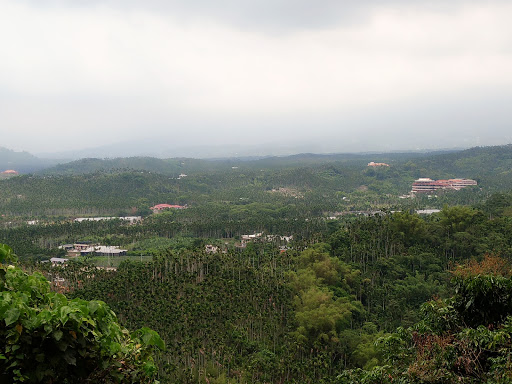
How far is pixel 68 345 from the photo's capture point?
13.6 ft

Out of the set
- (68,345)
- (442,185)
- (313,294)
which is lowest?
(313,294)

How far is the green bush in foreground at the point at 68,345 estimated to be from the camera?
13.2 feet

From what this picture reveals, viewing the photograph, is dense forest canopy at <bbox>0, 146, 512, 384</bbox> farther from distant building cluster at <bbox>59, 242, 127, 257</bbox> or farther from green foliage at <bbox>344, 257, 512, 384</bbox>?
distant building cluster at <bbox>59, 242, 127, 257</bbox>

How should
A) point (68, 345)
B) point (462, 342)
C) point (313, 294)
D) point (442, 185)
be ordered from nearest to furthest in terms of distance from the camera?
1. point (68, 345)
2. point (462, 342)
3. point (313, 294)
4. point (442, 185)

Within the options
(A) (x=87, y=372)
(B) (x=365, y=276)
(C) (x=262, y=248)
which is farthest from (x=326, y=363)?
(C) (x=262, y=248)

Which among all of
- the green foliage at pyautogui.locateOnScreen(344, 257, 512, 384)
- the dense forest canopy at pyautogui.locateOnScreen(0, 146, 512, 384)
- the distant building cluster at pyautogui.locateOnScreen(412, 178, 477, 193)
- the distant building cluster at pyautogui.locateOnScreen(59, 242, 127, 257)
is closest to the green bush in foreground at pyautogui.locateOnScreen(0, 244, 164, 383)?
the dense forest canopy at pyautogui.locateOnScreen(0, 146, 512, 384)

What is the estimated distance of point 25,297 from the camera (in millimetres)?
→ 4480

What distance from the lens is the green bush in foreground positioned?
403 cm

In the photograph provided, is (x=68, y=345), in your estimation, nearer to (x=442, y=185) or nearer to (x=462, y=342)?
(x=462, y=342)

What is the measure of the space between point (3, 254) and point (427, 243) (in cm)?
4188

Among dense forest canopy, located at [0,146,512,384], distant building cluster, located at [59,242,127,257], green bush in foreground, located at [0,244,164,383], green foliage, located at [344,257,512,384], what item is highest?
green bush in foreground, located at [0,244,164,383]

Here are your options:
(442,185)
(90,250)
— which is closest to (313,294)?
(90,250)

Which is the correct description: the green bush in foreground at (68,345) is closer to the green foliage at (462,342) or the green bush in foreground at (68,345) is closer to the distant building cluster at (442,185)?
the green foliage at (462,342)

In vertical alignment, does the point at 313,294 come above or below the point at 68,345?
below
